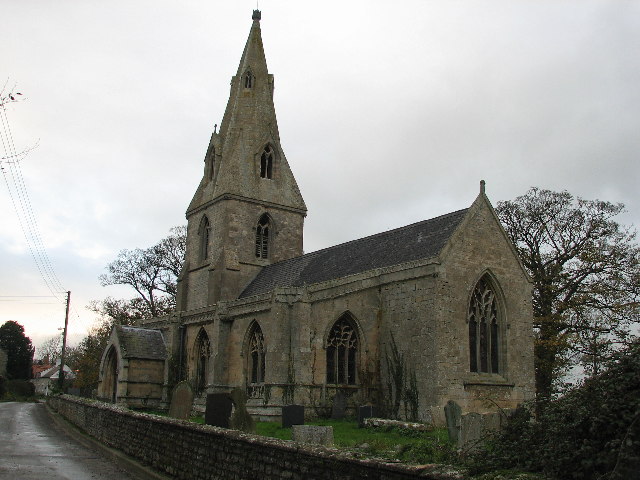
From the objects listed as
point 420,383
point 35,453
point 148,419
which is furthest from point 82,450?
point 420,383

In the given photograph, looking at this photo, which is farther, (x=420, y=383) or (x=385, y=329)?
(x=385, y=329)

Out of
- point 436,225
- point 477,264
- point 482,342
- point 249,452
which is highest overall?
point 436,225

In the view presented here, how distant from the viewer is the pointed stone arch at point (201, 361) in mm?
30438

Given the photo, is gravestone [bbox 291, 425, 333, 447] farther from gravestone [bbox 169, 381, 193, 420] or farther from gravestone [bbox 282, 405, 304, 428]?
gravestone [bbox 282, 405, 304, 428]

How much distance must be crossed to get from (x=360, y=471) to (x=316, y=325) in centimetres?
1676

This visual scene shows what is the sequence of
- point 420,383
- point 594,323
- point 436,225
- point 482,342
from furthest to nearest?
point 594,323 → point 436,225 → point 482,342 → point 420,383

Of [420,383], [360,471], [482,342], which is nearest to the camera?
[360,471]

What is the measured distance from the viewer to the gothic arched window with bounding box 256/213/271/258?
3597cm

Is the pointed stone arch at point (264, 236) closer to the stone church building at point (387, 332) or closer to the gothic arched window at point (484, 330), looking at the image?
the stone church building at point (387, 332)

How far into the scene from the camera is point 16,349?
79.7m

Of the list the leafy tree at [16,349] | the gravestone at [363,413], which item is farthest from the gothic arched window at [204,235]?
the leafy tree at [16,349]

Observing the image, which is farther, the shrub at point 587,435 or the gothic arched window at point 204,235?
the gothic arched window at point 204,235

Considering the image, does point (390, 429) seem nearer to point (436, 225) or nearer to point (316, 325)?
point (316, 325)

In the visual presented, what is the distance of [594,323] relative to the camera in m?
28.5
